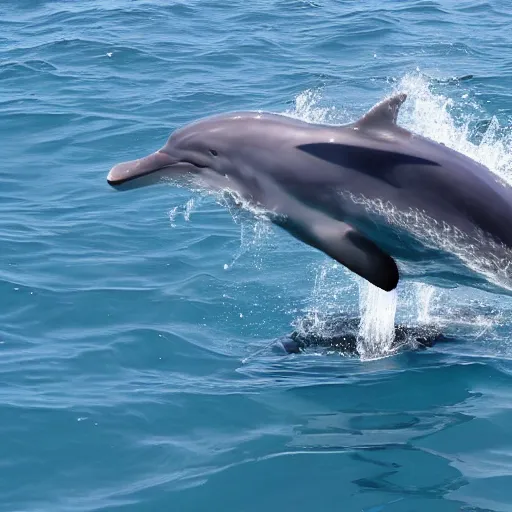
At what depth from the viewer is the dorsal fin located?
9070 mm

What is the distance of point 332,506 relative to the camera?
25.9 feet

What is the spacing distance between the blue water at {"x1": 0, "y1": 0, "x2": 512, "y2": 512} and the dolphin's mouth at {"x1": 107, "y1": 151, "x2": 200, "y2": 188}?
49 centimetres

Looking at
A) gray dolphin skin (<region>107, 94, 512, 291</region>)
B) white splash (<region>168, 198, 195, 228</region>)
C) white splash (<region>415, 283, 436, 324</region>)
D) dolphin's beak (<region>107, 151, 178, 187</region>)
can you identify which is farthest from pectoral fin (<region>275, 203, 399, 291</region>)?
white splash (<region>168, 198, 195, 228</region>)

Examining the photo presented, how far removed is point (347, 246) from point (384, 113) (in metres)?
1.22

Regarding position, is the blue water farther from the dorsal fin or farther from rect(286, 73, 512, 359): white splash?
the dorsal fin

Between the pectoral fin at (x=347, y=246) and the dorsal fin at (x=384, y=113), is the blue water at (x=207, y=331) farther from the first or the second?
the dorsal fin at (x=384, y=113)

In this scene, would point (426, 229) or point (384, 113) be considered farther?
point (426, 229)

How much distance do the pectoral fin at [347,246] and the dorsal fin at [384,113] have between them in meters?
0.92

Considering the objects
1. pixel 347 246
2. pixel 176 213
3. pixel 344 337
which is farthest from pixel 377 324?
pixel 176 213

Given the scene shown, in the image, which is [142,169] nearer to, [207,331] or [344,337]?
[207,331]

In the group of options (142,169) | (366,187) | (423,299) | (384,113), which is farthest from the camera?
(423,299)

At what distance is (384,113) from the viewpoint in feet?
30.0

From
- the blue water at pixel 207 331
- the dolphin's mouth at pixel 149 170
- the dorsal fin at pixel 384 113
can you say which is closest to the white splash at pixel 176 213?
the blue water at pixel 207 331

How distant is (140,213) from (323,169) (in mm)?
6225
